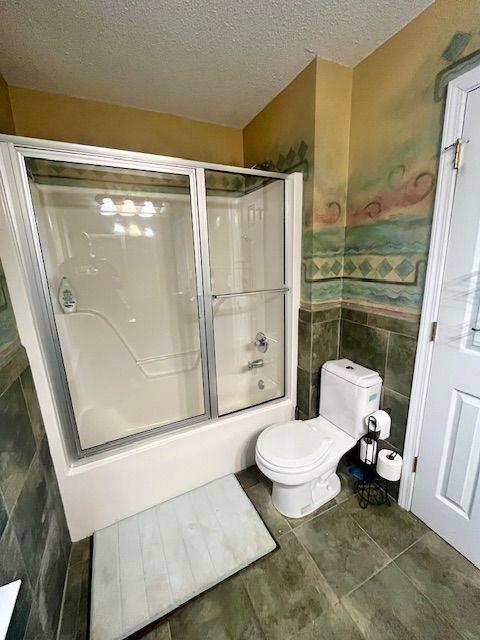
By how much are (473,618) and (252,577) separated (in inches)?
34.1

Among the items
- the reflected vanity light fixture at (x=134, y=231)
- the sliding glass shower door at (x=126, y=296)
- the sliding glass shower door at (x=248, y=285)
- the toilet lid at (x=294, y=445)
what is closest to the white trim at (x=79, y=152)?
the sliding glass shower door at (x=126, y=296)

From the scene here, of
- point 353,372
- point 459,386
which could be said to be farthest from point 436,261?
point 353,372

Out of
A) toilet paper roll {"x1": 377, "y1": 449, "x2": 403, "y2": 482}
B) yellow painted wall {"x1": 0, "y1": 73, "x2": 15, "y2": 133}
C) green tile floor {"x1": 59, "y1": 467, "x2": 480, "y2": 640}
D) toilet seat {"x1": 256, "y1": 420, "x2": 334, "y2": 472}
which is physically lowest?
green tile floor {"x1": 59, "y1": 467, "x2": 480, "y2": 640}

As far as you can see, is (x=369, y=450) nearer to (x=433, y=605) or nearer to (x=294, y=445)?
(x=294, y=445)

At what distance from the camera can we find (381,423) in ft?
4.82

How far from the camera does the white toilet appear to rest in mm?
1376

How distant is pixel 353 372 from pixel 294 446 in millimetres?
538

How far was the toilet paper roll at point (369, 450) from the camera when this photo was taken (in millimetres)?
1521

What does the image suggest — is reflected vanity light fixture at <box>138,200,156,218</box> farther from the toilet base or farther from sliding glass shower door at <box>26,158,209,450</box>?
the toilet base

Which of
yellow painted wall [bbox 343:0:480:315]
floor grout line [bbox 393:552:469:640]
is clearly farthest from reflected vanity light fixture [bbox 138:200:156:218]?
floor grout line [bbox 393:552:469:640]

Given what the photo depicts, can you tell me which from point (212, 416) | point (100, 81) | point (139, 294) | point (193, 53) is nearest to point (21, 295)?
point (139, 294)

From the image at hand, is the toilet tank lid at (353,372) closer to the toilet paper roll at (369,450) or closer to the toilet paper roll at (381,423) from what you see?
the toilet paper roll at (381,423)

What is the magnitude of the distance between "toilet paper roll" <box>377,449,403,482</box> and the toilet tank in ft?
0.50

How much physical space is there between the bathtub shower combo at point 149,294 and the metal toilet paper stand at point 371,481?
22.0 inches
